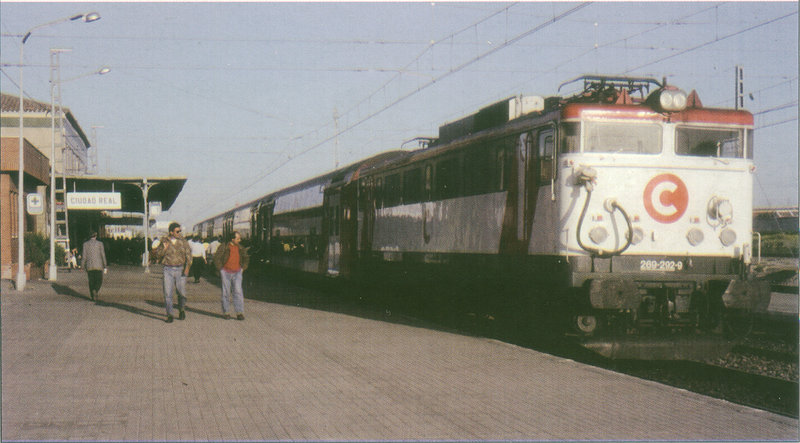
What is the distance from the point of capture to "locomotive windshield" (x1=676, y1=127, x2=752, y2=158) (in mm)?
11375

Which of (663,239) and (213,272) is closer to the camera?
(663,239)

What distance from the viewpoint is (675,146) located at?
11328 mm

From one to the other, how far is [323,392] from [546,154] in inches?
188

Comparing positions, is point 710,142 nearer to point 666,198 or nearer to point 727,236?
point 666,198

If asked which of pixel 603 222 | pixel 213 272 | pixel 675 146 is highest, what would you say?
pixel 675 146

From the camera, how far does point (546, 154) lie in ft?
37.1

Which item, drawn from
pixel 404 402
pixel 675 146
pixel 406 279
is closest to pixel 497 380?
pixel 404 402

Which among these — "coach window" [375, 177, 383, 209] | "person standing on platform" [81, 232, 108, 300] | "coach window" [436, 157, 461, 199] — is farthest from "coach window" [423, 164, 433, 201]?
"person standing on platform" [81, 232, 108, 300]

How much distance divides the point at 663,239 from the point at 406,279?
22.0 feet

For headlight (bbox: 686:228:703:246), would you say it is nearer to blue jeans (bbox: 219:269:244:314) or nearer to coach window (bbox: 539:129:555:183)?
coach window (bbox: 539:129:555:183)

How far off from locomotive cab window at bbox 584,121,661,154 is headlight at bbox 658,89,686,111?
288mm

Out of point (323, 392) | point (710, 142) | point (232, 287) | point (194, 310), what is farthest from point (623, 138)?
point (194, 310)

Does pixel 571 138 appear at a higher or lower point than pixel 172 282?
higher

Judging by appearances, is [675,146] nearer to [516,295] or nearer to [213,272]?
[516,295]
